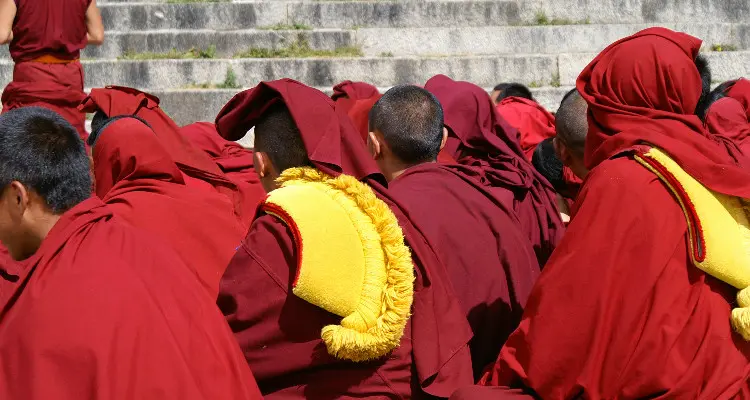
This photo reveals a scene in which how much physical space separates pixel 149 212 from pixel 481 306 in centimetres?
125

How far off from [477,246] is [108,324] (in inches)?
70.5

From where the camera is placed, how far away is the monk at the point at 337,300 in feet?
9.36

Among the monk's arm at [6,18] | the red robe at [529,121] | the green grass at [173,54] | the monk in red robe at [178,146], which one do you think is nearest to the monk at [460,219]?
the monk in red robe at [178,146]

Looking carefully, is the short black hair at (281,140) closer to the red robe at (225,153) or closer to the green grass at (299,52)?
the red robe at (225,153)

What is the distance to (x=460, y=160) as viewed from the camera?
16.9 feet

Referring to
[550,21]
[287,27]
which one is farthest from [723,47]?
[287,27]

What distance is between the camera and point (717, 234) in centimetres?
283

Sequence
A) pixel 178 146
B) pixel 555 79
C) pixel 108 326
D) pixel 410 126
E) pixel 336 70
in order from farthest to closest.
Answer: pixel 555 79 < pixel 336 70 < pixel 178 146 < pixel 410 126 < pixel 108 326

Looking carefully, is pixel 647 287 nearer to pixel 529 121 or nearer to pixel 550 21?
pixel 529 121

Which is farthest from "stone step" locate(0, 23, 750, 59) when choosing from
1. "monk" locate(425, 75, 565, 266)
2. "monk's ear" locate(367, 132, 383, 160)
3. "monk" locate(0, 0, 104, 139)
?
"monk's ear" locate(367, 132, 383, 160)

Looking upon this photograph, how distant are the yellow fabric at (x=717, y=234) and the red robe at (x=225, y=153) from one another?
3.95 metres

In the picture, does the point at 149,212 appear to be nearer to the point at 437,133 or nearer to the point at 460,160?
the point at 437,133

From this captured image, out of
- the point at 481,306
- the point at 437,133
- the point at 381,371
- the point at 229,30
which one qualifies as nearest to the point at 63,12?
the point at 229,30

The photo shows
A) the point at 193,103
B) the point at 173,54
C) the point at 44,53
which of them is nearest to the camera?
the point at 44,53
